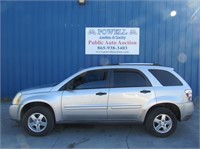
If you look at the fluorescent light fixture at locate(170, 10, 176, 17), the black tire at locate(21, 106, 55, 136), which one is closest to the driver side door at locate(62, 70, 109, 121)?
the black tire at locate(21, 106, 55, 136)

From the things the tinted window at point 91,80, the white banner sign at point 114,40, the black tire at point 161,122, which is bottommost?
the black tire at point 161,122

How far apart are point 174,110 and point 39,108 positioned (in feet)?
10.1

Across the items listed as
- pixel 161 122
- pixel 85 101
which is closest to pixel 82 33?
pixel 85 101

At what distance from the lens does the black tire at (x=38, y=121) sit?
20.8 ft

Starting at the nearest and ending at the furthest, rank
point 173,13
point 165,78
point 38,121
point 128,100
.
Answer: point 128,100 < point 38,121 < point 165,78 < point 173,13

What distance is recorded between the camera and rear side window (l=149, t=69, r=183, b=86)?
6.44 m

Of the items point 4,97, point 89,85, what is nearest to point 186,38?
point 89,85

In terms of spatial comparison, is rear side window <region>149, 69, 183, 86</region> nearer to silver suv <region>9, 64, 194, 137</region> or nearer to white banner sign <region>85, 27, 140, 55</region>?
silver suv <region>9, 64, 194, 137</region>

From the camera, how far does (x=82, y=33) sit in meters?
10.4

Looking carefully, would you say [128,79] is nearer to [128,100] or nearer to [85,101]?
[128,100]

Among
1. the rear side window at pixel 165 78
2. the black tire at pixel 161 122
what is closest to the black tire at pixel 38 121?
the black tire at pixel 161 122

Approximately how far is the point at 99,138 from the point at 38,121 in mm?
1435

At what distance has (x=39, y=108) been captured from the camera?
6.36 meters

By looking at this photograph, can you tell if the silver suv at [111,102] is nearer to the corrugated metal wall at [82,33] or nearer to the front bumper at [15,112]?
the front bumper at [15,112]
